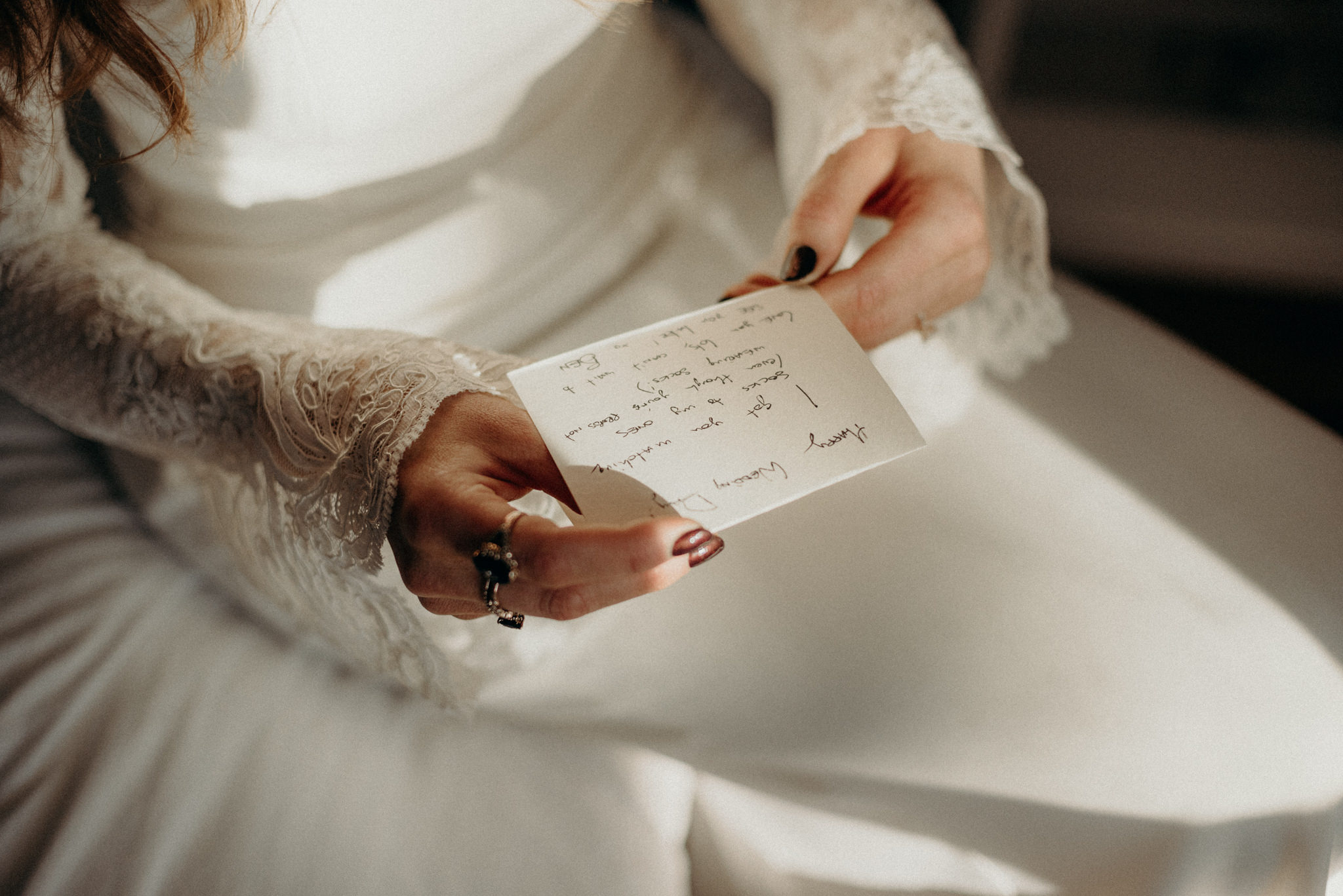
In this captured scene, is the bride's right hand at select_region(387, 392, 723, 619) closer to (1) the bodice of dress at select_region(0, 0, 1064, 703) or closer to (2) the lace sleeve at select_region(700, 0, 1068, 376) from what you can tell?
(1) the bodice of dress at select_region(0, 0, 1064, 703)

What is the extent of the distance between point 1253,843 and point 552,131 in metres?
0.75

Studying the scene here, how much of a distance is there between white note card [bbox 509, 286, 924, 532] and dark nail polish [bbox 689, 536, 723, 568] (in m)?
0.02

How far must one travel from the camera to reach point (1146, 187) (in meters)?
1.39

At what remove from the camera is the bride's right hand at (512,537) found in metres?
0.37

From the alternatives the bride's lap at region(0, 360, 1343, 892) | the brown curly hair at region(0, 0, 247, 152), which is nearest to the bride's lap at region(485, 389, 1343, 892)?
the bride's lap at region(0, 360, 1343, 892)

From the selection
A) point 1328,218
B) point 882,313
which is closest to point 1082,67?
point 1328,218

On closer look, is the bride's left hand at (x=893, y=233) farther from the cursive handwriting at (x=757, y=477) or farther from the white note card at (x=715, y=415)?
the cursive handwriting at (x=757, y=477)

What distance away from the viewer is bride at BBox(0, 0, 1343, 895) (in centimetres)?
49

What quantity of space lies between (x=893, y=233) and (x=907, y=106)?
125mm

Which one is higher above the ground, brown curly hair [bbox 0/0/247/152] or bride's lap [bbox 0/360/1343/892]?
brown curly hair [bbox 0/0/247/152]

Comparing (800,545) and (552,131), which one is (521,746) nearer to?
(800,545)

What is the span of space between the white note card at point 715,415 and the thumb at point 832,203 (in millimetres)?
53

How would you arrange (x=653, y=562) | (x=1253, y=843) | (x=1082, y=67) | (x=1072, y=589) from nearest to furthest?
(x=653, y=562)
(x=1253, y=843)
(x=1072, y=589)
(x=1082, y=67)

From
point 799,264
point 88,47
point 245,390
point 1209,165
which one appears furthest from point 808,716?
point 1209,165
